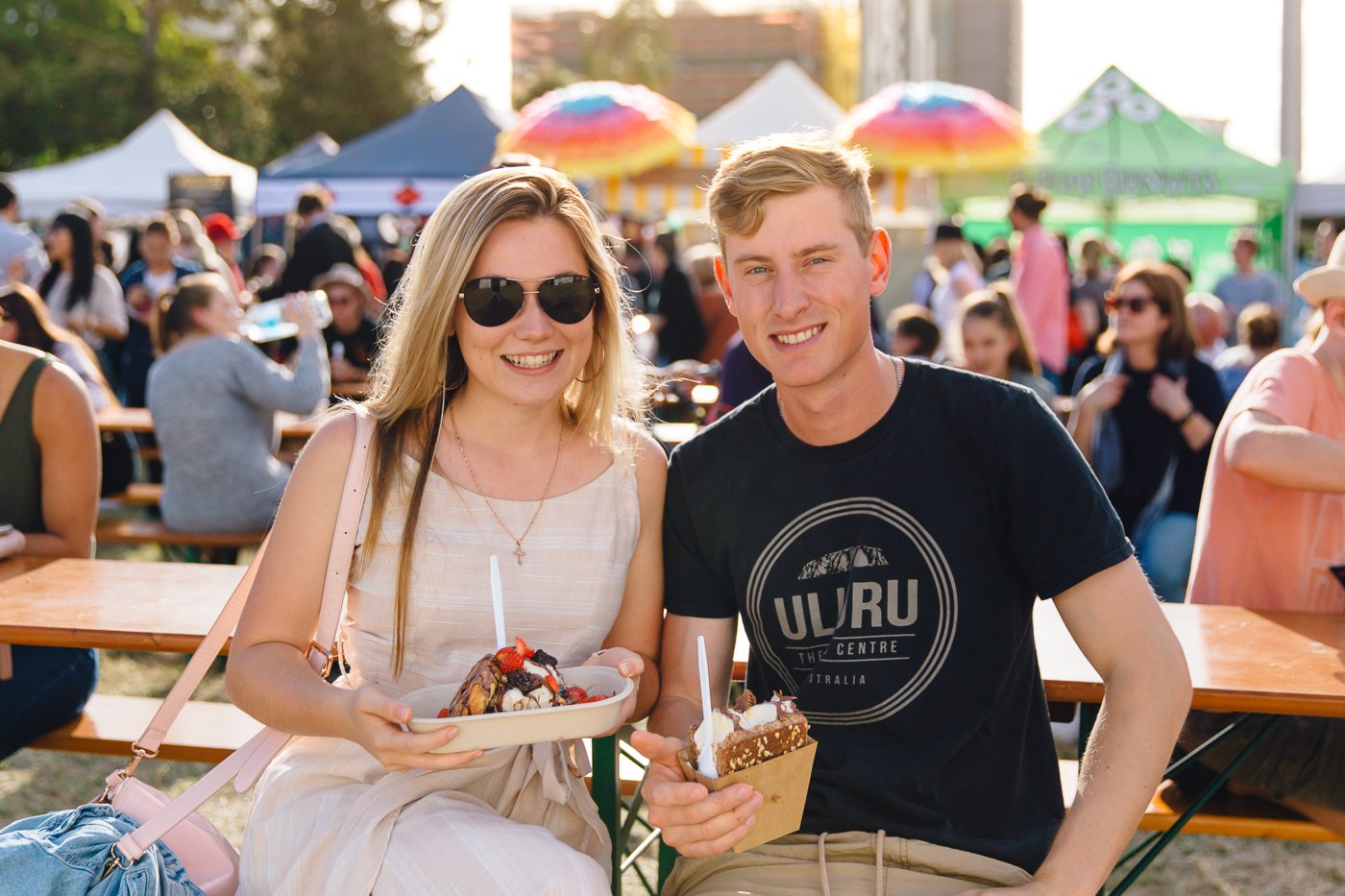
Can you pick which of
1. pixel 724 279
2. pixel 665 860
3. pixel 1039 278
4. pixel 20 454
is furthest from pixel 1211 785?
pixel 1039 278

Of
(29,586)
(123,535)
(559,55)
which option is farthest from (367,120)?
(559,55)

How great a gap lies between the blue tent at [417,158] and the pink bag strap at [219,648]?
13.2m

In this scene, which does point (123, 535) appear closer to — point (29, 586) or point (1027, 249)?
point (29, 586)

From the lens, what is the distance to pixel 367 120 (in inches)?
1454

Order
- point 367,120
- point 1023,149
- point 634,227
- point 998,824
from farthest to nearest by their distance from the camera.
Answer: point 367,120 < point 634,227 < point 1023,149 < point 998,824

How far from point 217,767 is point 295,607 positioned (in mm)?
302

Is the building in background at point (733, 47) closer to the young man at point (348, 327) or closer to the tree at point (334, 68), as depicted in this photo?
the tree at point (334, 68)

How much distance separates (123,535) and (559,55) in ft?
459

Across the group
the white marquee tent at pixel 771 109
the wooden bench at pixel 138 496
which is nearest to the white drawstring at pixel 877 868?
the wooden bench at pixel 138 496

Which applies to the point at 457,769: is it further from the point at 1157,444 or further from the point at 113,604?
the point at 1157,444

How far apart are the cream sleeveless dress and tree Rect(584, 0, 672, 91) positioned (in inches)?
2997

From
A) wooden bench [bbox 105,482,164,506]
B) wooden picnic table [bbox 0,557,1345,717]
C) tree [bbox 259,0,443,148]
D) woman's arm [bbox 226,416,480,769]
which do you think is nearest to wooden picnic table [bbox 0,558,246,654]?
wooden picnic table [bbox 0,557,1345,717]

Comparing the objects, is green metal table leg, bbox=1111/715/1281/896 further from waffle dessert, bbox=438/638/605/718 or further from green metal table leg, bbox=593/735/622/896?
waffle dessert, bbox=438/638/605/718

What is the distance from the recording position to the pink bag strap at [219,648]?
2166mm
